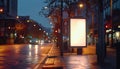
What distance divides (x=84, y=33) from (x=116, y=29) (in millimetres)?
48727

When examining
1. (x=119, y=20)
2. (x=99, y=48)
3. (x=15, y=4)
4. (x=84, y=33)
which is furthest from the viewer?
(x=15, y=4)

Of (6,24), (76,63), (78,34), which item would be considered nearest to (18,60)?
(78,34)

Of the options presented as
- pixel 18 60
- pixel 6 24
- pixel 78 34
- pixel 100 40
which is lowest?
pixel 18 60

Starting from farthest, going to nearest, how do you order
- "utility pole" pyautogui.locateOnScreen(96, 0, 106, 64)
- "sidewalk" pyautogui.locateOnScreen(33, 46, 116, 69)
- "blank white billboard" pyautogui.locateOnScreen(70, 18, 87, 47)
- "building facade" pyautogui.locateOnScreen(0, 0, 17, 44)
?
"building facade" pyautogui.locateOnScreen(0, 0, 17, 44), "blank white billboard" pyautogui.locateOnScreen(70, 18, 87, 47), "utility pole" pyautogui.locateOnScreen(96, 0, 106, 64), "sidewalk" pyautogui.locateOnScreen(33, 46, 116, 69)

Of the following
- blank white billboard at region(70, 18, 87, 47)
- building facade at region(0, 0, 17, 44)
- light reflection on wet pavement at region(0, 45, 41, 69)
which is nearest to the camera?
light reflection on wet pavement at region(0, 45, 41, 69)

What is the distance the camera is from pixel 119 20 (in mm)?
74562

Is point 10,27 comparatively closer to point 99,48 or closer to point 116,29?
point 116,29

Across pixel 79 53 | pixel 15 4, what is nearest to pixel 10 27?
pixel 15 4

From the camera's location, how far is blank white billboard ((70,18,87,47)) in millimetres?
27219

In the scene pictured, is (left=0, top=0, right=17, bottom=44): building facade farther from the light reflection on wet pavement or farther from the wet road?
the light reflection on wet pavement

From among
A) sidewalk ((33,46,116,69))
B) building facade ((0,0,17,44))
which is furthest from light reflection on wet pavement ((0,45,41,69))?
building facade ((0,0,17,44))

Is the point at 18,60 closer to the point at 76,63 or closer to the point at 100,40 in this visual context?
the point at 76,63

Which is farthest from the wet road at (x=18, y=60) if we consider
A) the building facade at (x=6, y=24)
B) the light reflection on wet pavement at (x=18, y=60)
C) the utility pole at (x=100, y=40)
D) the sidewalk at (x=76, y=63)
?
the building facade at (x=6, y=24)

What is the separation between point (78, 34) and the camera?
27891 mm
